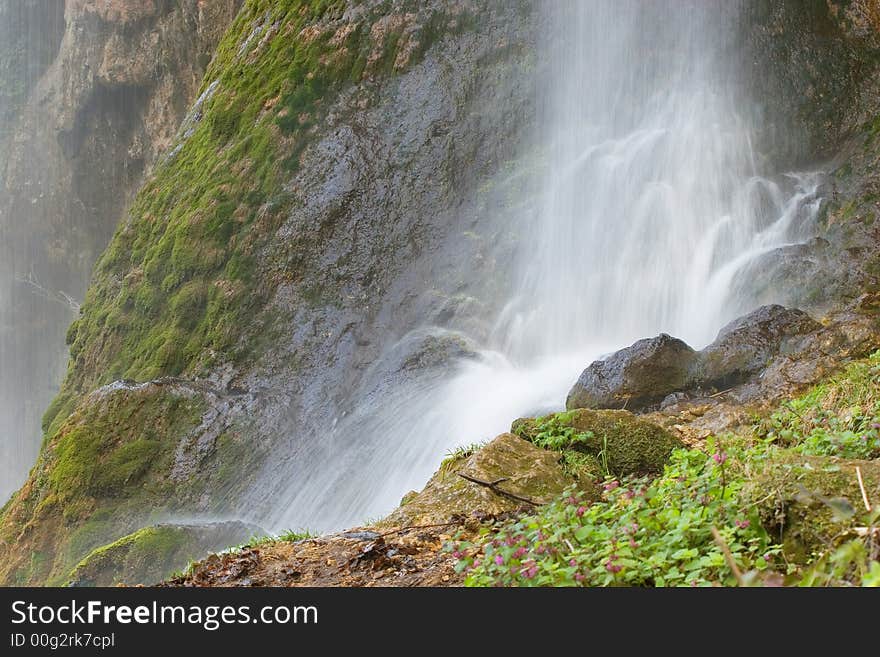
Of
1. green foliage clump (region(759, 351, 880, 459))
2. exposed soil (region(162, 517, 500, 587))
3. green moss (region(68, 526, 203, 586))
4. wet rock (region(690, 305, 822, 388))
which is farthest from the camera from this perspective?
green moss (region(68, 526, 203, 586))

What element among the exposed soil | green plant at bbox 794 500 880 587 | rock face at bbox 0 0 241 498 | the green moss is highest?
rock face at bbox 0 0 241 498

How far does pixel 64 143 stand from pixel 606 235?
68.9 feet

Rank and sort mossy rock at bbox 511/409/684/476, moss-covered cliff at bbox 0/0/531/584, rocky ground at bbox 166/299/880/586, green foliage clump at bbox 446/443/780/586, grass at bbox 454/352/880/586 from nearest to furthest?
grass at bbox 454/352/880/586, green foliage clump at bbox 446/443/780/586, rocky ground at bbox 166/299/880/586, mossy rock at bbox 511/409/684/476, moss-covered cliff at bbox 0/0/531/584

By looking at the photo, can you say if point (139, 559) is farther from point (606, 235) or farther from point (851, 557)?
point (851, 557)

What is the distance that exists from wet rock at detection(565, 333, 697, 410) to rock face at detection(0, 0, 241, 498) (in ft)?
56.7

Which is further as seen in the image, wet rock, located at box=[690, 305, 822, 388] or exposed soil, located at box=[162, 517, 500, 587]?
wet rock, located at box=[690, 305, 822, 388]

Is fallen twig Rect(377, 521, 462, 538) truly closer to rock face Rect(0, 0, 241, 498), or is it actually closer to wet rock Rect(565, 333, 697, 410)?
wet rock Rect(565, 333, 697, 410)

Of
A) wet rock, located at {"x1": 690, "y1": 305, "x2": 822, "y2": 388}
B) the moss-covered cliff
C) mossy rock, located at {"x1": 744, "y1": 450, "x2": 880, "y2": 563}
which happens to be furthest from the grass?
the moss-covered cliff

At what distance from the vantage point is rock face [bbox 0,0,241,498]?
2411 cm

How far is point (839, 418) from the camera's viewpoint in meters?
5.53

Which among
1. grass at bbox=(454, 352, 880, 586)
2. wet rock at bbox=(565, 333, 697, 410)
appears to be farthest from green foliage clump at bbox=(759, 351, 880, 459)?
wet rock at bbox=(565, 333, 697, 410)

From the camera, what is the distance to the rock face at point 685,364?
8242 millimetres

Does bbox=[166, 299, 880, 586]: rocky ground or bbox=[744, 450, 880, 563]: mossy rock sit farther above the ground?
bbox=[166, 299, 880, 586]: rocky ground

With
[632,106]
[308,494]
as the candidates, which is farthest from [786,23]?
[308,494]
